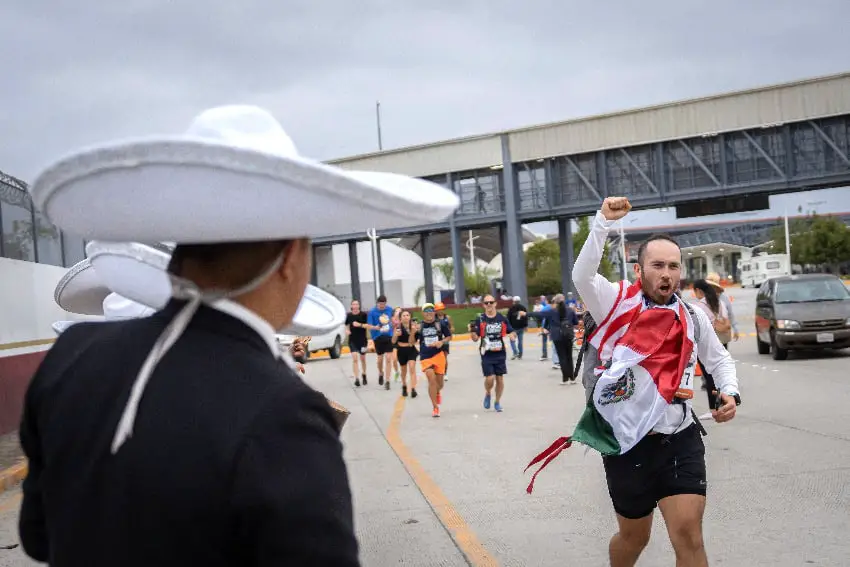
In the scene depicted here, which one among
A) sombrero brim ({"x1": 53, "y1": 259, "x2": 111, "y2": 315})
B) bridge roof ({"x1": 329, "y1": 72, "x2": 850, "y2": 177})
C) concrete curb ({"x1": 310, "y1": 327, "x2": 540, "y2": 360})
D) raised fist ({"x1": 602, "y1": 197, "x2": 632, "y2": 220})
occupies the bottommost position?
concrete curb ({"x1": 310, "y1": 327, "x2": 540, "y2": 360})

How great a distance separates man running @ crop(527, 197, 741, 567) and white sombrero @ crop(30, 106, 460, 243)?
265 cm

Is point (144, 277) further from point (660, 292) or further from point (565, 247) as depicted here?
point (565, 247)

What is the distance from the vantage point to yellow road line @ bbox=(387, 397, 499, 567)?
6.15m

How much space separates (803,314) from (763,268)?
69163 mm

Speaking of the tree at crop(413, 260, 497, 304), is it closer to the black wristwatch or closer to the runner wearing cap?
the black wristwatch

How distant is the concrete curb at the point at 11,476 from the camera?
9.86 m

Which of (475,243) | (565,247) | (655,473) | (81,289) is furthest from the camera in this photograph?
(475,243)

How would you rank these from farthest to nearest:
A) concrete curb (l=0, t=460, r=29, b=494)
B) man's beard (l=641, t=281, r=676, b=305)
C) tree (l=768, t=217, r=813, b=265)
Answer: tree (l=768, t=217, r=813, b=265)
concrete curb (l=0, t=460, r=29, b=494)
man's beard (l=641, t=281, r=676, b=305)

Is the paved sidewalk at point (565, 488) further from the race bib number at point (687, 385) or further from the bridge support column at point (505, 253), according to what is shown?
the bridge support column at point (505, 253)

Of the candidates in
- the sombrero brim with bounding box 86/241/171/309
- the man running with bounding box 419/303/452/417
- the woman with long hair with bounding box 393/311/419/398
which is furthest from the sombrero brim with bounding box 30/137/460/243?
the woman with long hair with bounding box 393/311/419/398

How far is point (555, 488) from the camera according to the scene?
8172 mm

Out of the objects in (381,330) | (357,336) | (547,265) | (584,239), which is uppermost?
(584,239)

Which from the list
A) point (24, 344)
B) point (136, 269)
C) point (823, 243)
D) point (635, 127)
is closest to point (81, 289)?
point (136, 269)

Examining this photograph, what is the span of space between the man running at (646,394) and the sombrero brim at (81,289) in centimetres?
285
